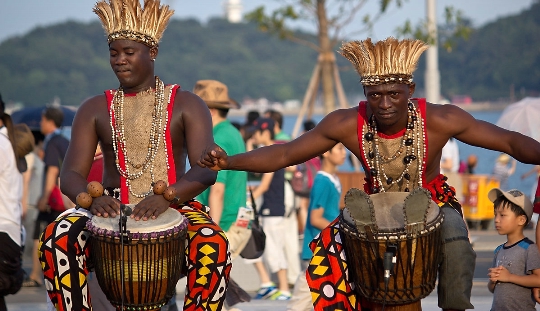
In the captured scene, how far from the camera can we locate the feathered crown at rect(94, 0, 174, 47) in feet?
19.3

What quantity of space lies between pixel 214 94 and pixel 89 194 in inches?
135

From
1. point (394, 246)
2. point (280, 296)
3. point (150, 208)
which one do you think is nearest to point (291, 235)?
point (280, 296)

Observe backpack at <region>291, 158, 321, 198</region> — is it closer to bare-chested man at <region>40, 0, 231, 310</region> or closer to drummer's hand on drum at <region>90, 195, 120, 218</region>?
bare-chested man at <region>40, 0, 231, 310</region>

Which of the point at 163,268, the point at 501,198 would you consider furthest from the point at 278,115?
the point at 163,268

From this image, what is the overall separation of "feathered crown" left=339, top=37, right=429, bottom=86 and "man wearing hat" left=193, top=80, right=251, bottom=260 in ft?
10.3

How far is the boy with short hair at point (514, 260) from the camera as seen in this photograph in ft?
19.8

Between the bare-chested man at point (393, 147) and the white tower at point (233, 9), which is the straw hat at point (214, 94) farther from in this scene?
the white tower at point (233, 9)

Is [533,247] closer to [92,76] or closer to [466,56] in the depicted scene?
[466,56]

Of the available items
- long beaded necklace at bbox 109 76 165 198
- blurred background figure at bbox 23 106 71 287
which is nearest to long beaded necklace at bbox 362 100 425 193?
long beaded necklace at bbox 109 76 165 198

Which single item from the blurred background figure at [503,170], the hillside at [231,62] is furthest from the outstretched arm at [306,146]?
the hillside at [231,62]

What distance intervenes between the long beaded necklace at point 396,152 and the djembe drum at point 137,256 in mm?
1197

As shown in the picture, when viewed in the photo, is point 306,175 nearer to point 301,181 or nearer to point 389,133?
point 301,181

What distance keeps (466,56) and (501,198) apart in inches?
4066

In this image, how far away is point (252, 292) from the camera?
1057cm
